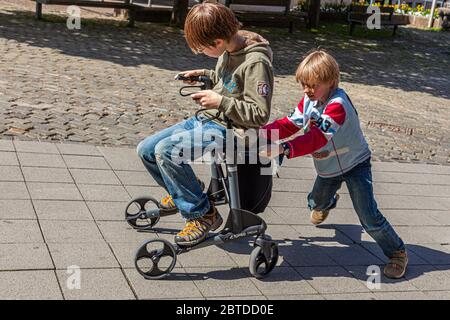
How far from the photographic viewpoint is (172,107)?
952cm

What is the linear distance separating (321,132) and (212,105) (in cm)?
71

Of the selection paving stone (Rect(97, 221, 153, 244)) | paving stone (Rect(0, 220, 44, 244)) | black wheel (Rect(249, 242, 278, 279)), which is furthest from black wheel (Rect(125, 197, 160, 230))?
black wheel (Rect(249, 242, 278, 279))

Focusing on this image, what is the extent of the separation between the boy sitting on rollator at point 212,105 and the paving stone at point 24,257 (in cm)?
81

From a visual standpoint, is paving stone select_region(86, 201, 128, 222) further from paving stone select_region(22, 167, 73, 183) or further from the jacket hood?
the jacket hood

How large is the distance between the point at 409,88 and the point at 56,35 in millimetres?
7304

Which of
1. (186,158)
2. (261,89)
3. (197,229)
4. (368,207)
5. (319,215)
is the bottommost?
(319,215)

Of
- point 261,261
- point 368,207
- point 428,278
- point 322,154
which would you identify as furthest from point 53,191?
point 428,278

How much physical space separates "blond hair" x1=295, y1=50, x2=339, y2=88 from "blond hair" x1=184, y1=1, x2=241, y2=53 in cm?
51

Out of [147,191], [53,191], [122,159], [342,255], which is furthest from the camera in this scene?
[122,159]

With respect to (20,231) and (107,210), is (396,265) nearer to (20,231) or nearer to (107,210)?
(107,210)

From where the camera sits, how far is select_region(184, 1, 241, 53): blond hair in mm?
4168

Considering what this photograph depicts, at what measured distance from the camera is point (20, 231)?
15.1 feet

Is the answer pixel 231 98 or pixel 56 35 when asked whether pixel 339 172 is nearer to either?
pixel 231 98
